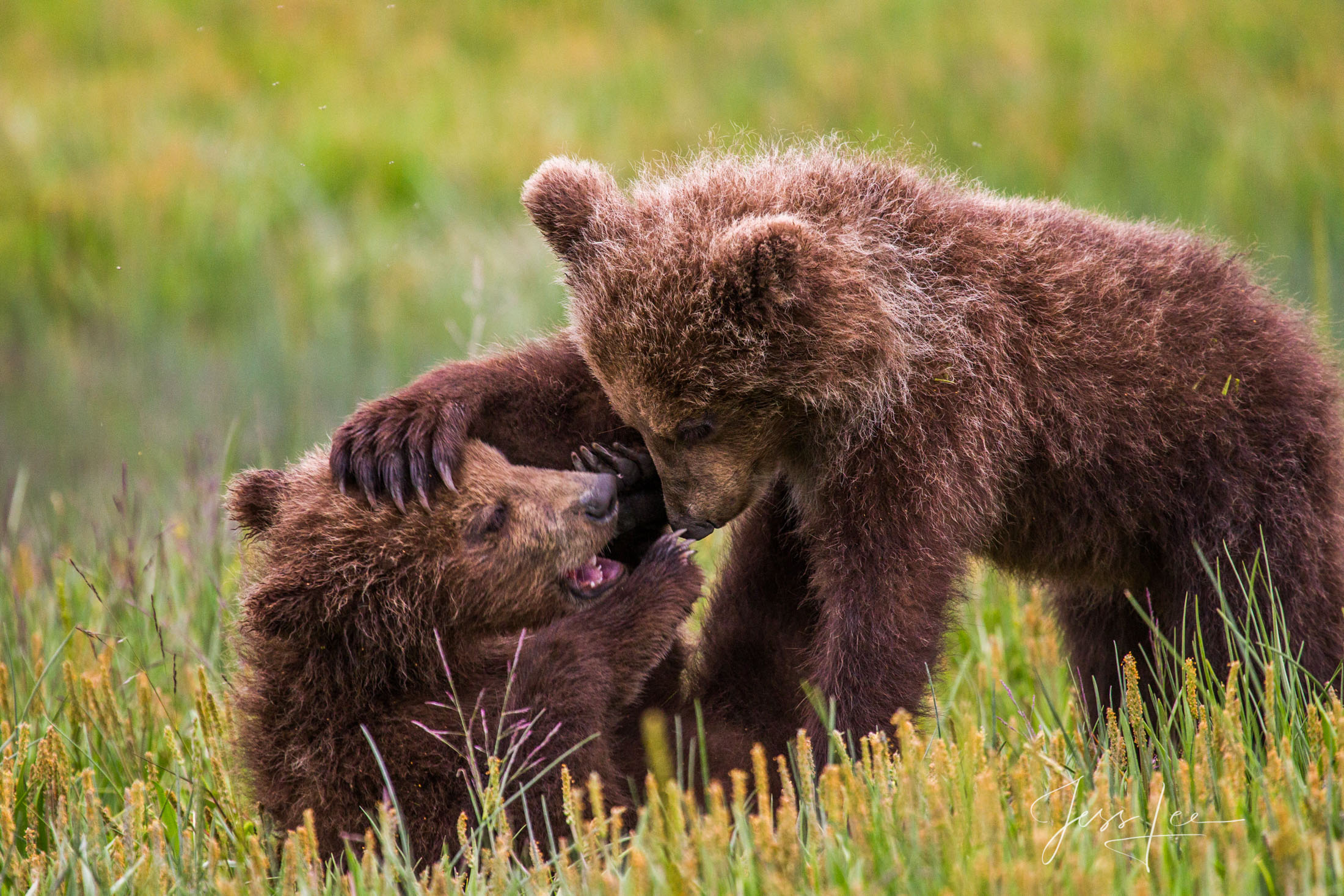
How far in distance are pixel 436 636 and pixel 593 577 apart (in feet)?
2.68

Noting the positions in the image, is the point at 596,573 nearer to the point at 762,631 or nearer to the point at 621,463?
the point at 621,463

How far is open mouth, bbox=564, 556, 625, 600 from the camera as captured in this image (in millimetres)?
4793

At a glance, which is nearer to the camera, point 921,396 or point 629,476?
point 921,396

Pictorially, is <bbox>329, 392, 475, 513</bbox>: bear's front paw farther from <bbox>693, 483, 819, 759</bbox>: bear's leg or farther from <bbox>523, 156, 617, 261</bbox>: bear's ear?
<bbox>693, 483, 819, 759</bbox>: bear's leg

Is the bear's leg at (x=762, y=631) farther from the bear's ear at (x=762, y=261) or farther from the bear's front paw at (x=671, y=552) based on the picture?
the bear's ear at (x=762, y=261)

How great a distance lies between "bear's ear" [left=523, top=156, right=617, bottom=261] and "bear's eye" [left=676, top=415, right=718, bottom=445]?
29.7 inches

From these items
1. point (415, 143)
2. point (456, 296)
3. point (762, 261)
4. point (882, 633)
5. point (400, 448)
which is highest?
point (415, 143)

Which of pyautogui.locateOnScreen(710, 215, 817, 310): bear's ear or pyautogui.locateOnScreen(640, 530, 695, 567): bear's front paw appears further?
pyautogui.locateOnScreen(640, 530, 695, 567): bear's front paw

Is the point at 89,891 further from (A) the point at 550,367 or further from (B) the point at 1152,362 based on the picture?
(B) the point at 1152,362

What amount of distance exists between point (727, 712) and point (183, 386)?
6.27 metres

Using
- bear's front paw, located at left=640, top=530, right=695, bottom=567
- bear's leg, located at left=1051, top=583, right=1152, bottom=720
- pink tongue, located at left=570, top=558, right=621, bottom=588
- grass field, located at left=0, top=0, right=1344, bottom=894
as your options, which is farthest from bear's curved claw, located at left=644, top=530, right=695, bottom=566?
bear's leg, located at left=1051, top=583, right=1152, bottom=720

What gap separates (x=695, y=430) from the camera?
4.17m

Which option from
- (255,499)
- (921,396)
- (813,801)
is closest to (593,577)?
(255,499)

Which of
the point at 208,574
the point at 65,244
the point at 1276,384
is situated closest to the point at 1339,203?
the point at 1276,384
